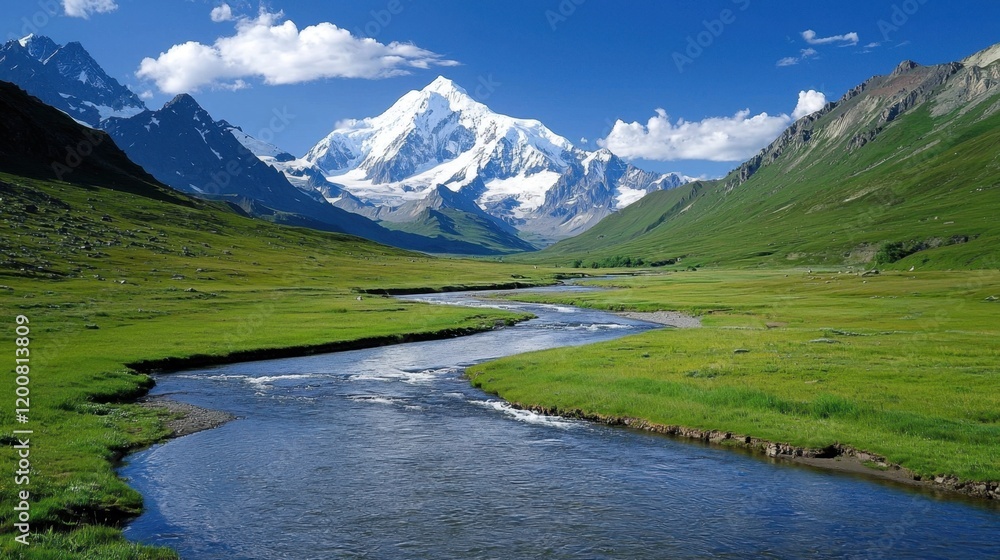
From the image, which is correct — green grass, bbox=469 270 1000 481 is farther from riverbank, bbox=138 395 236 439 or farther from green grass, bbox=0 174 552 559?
green grass, bbox=0 174 552 559

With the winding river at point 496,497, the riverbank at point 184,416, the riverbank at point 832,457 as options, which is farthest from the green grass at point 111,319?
the riverbank at point 832,457

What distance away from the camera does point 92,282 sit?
109312 millimetres

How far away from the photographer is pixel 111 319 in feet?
265

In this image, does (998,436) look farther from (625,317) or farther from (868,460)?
(625,317)

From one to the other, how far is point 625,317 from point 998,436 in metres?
83.3

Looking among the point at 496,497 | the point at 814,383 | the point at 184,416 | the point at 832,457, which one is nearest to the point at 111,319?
the point at 184,416

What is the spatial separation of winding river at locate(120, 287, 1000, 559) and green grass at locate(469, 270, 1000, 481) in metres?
3.38

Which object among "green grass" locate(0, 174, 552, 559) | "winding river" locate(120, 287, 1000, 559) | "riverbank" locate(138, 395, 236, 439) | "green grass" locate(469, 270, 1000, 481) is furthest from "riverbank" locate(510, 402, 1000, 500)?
"green grass" locate(0, 174, 552, 559)

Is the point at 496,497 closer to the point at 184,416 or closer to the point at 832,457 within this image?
the point at 832,457

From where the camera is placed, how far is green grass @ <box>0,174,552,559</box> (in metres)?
25.3

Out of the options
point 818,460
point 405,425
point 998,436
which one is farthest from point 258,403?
point 998,436

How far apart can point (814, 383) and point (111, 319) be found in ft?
270

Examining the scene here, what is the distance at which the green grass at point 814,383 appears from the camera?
109 ft

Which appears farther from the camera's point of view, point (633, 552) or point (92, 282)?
point (92, 282)
